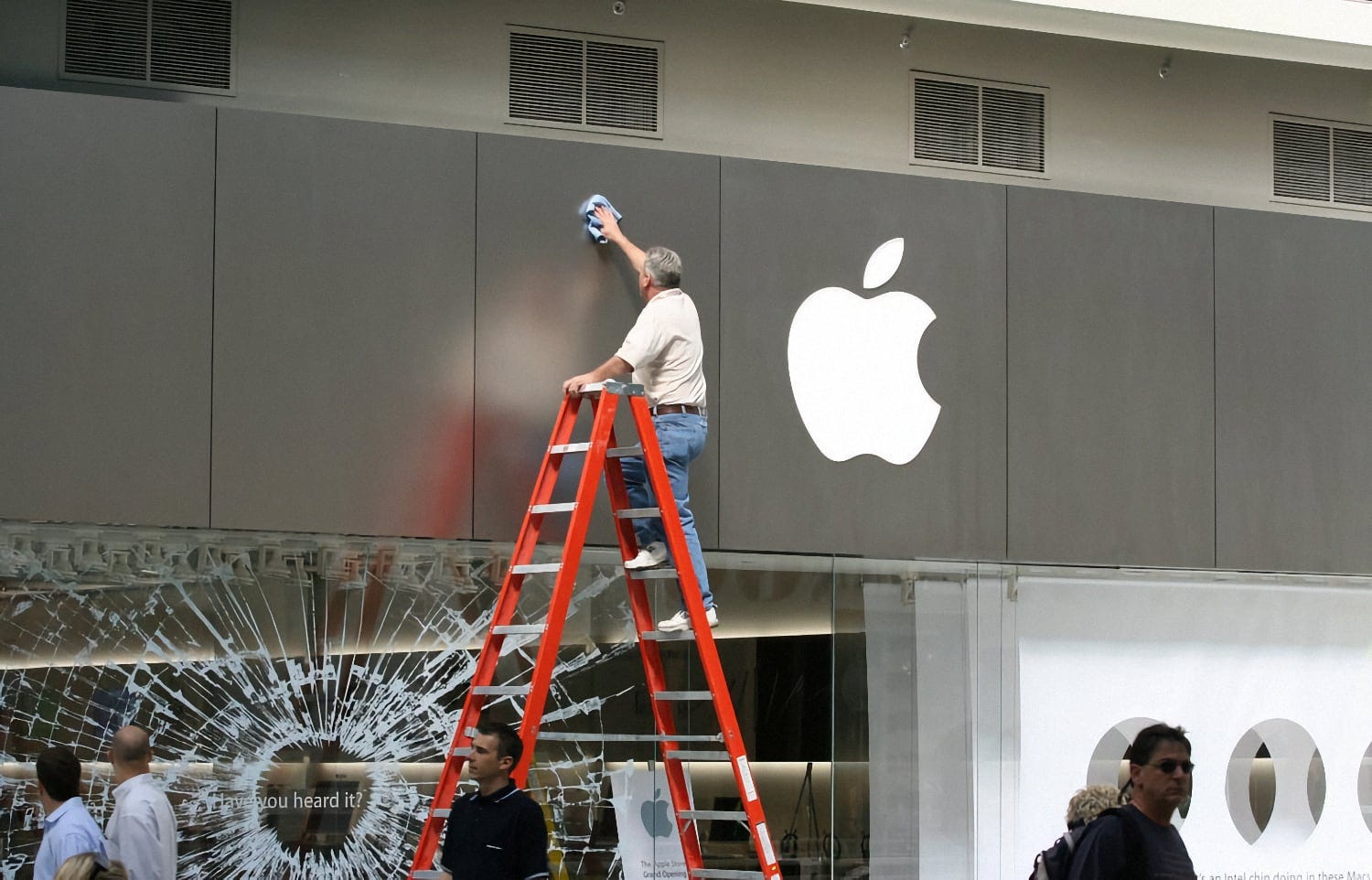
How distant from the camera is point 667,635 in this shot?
22.0 feet

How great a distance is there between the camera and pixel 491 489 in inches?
298

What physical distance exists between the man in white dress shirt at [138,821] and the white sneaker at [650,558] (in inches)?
78.2

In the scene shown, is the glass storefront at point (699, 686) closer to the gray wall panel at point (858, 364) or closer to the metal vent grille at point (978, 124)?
the gray wall panel at point (858, 364)

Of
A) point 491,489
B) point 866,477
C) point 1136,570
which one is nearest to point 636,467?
point 491,489

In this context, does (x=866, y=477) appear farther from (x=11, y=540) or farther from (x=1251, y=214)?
(x=11, y=540)

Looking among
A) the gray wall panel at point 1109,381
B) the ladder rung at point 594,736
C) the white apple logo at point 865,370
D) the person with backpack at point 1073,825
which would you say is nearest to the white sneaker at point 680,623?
the ladder rung at point 594,736

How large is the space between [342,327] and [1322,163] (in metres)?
5.96

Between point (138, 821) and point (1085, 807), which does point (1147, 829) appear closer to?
point (1085, 807)

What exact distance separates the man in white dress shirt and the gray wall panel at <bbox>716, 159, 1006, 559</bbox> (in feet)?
9.68

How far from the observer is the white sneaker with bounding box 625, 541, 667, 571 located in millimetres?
6793

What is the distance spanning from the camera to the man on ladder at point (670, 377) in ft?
23.3

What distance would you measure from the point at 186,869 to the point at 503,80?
4042mm

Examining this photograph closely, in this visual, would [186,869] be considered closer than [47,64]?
Yes

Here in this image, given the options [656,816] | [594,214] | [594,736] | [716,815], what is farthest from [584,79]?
[716,815]
